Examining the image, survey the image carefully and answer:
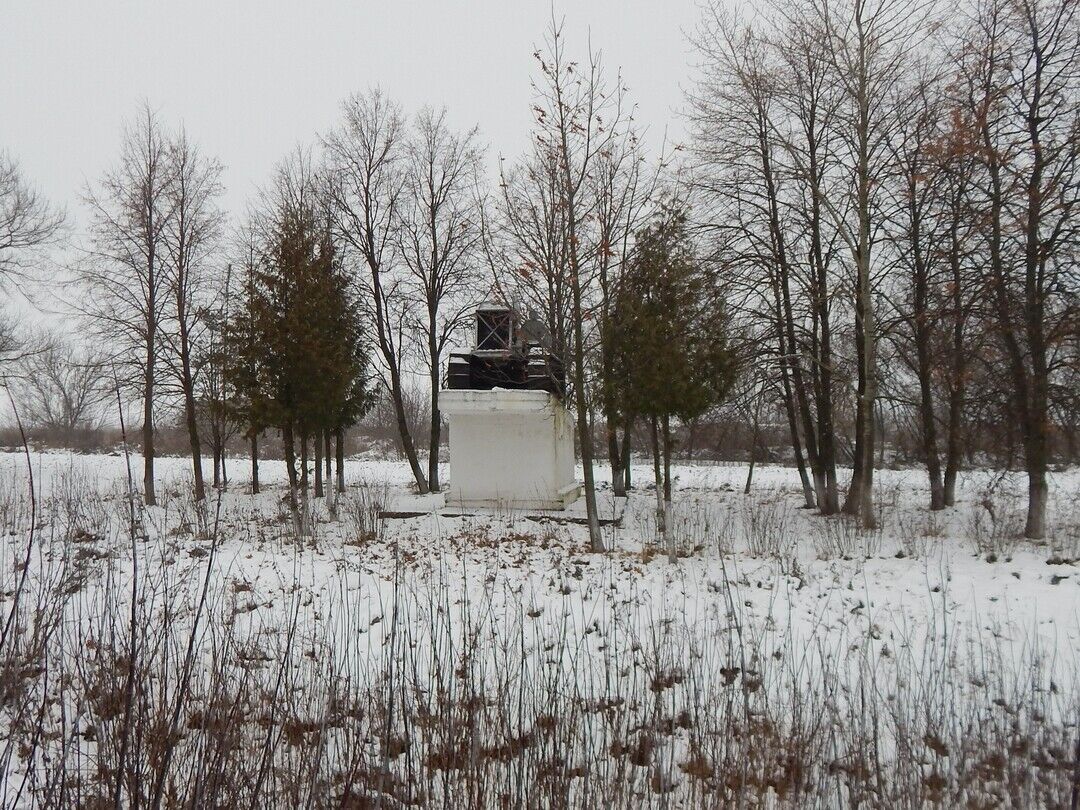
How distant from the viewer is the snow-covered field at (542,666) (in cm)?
357

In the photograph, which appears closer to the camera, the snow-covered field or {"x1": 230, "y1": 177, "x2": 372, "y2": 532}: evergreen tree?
the snow-covered field

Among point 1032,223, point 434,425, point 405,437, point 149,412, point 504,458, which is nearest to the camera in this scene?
point 1032,223

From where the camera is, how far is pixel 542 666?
179 inches

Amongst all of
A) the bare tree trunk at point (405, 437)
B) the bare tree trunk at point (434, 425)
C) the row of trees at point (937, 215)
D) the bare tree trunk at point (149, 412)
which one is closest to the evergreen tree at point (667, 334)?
the row of trees at point (937, 215)

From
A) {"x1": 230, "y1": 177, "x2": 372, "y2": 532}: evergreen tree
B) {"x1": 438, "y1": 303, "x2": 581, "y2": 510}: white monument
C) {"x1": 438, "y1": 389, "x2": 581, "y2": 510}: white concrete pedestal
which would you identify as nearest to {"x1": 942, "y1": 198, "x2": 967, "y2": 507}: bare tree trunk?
{"x1": 438, "y1": 303, "x2": 581, "y2": 510}: white monument

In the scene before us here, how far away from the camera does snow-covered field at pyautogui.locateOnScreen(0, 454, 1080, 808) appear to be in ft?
11.7

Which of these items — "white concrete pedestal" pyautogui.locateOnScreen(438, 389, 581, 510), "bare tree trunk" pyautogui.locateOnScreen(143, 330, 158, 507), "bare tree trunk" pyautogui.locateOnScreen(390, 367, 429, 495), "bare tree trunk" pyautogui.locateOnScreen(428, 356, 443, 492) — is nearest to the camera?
"white concrete pedestal" pyautogui.locateOnScreen(438, 389, 581, 510)

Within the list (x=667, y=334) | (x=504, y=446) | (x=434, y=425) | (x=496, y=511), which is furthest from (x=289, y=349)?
(x=434, y=425)

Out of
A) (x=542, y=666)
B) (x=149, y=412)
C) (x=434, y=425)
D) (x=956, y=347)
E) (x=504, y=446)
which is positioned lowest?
(x=542, y=666)

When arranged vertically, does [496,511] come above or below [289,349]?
below

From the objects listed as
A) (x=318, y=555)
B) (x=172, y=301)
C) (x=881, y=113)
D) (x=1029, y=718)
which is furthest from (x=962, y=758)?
(x=172, y=301)

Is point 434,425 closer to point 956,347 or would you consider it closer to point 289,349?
point 289,349

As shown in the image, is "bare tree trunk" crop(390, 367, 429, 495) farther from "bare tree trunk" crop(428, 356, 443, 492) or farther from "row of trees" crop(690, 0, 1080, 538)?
"row of trees" crop(690, 0, 1080, 538)

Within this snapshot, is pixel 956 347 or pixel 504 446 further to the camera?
pixel 504 446
